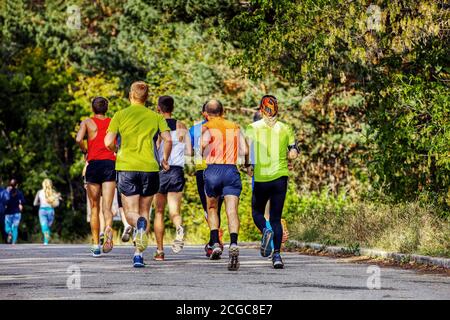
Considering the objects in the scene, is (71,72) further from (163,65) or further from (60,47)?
(163,65)

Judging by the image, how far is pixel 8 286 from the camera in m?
11.8

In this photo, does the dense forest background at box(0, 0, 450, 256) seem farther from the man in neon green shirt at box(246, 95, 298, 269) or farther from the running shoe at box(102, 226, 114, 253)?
the running shoe at box(102, 226, 114, 253)

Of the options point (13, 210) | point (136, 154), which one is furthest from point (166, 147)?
point (13, 210)

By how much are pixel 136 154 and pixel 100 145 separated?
84.3 inches

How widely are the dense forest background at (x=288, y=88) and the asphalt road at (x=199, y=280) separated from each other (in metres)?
2.38

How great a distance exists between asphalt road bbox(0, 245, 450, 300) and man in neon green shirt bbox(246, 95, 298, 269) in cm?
56

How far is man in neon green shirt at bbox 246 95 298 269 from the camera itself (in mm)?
14172

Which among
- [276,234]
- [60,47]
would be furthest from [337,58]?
[60,47]

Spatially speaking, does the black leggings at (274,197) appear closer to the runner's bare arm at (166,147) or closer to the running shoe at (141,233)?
the runner's bare arm at (166,147)

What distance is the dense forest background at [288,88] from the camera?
1845cm

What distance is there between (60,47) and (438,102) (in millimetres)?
30330

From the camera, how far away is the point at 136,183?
1391cm

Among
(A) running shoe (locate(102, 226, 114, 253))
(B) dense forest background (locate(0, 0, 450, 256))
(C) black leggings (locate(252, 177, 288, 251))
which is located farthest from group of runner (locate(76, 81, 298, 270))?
(B) dense forest background (locate(0, 0, 450, 256))

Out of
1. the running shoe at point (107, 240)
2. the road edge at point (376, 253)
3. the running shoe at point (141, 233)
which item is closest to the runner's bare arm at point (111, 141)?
the running shoe at point (141, 233)
